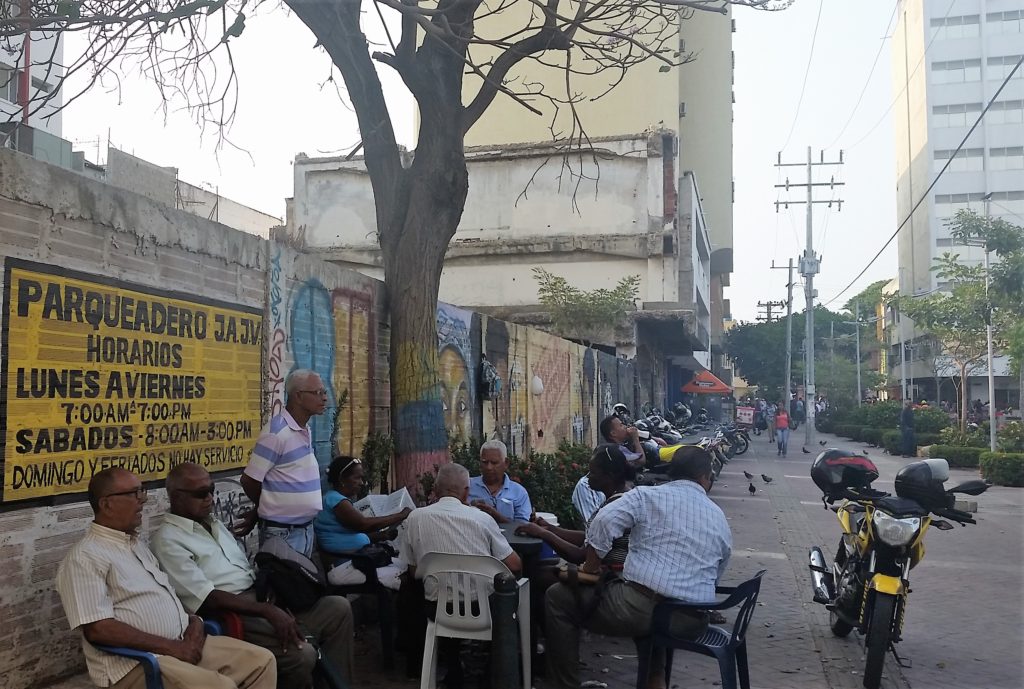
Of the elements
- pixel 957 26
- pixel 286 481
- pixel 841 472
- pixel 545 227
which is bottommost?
pixel 841 472

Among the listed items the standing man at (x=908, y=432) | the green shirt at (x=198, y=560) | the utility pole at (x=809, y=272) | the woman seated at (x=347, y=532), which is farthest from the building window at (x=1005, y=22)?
the green shirt at (x=198, y=560)

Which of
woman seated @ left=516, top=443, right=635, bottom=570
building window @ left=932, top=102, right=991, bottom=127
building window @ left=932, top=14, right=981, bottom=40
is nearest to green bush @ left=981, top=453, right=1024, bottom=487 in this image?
woman seated @ left=516, top=443, right=635, bottom=570

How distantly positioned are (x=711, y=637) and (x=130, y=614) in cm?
270

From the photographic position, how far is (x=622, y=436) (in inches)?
341

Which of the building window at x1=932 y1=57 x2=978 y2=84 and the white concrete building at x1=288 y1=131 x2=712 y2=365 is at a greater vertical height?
the building window at x1=932 y1=57 x2=978 y2=84

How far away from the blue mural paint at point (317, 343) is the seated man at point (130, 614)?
8.80 ft

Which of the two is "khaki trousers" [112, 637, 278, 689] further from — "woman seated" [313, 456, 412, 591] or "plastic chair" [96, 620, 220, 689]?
"woman seated" [313, 456, 412, 591]

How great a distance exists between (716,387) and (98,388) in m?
28.1

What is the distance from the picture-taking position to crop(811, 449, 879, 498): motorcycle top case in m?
6.10

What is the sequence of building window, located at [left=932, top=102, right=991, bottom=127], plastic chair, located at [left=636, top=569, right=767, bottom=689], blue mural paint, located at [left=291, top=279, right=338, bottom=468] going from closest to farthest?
plastic chair, located at [left=636, top=569, right=767, bottom=689] → blue mural paint, located at [left=291, top=279, right=338, bottom=468] → building window, located at [left=932, top=102, right=991, bottom=127]

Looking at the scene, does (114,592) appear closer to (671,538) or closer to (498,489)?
(671,538)

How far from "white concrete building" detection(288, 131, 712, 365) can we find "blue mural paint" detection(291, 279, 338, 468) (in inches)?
657

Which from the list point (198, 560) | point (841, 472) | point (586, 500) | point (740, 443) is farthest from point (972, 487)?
point (740, 443)

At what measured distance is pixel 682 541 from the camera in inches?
167
